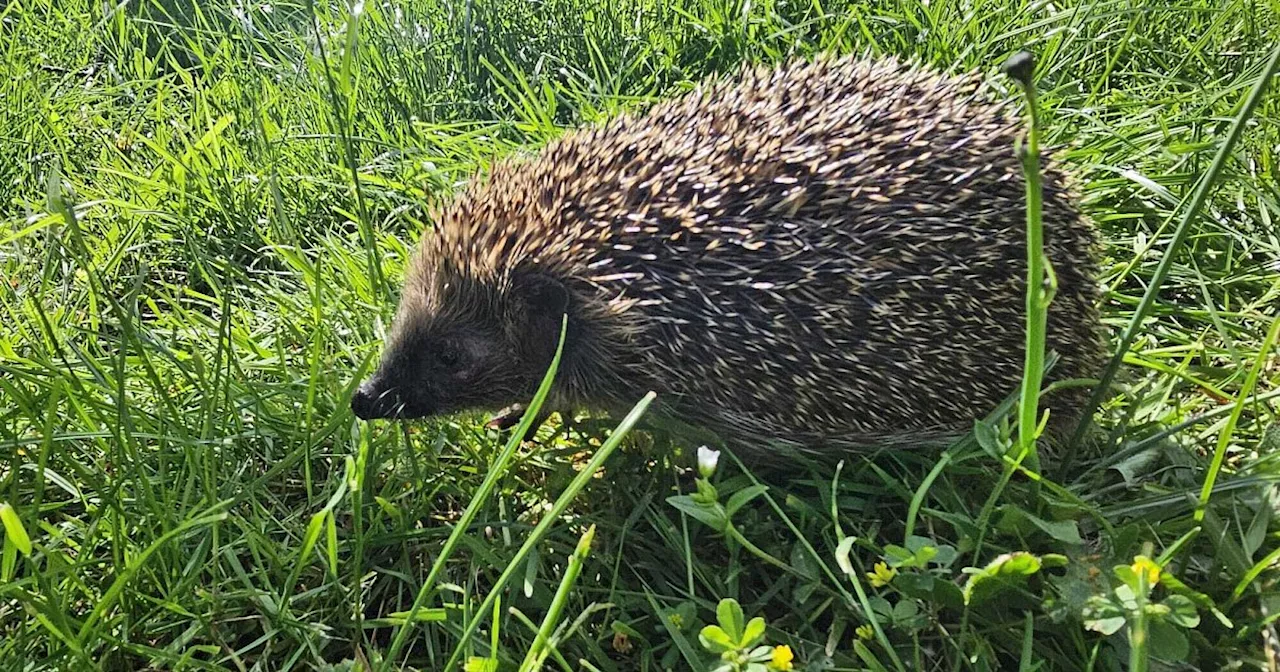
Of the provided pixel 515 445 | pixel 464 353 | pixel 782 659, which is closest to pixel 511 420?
pixel 464 353

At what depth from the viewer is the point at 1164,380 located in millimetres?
2604

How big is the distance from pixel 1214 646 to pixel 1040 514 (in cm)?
39

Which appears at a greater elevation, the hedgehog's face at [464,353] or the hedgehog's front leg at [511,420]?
the hedgehog's face at [464,353]

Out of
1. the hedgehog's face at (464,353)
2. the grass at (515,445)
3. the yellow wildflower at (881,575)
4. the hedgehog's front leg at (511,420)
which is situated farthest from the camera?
the hedgehog's front leg at (511,420)

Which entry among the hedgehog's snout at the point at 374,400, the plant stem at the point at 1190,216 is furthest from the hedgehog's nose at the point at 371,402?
the plant stem at the point at 1190,216

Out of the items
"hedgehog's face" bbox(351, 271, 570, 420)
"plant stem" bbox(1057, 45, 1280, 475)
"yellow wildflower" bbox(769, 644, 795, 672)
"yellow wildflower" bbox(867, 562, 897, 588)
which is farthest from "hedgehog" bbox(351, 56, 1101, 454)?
"yellow wildflower" bbox(769, 644, 795, 672)

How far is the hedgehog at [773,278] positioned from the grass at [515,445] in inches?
5.5

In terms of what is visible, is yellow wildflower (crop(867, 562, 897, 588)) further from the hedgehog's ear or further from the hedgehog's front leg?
the hedgehog's front leg

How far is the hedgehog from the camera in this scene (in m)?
Answer: 2.23

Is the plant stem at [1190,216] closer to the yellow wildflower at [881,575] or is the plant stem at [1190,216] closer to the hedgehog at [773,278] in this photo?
the hedgehog at [773,278]

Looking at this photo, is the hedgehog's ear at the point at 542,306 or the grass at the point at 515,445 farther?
the hedgehog's ear at the point at 542,306

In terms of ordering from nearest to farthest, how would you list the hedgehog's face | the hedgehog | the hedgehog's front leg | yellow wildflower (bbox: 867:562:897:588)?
yellow wildflower (bbox: 867:562:897:588)
the hedgehog
the hedgehog's face
the hedgehog's front leg

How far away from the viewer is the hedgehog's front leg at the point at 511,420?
263 cm

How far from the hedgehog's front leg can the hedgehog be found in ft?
0.48
